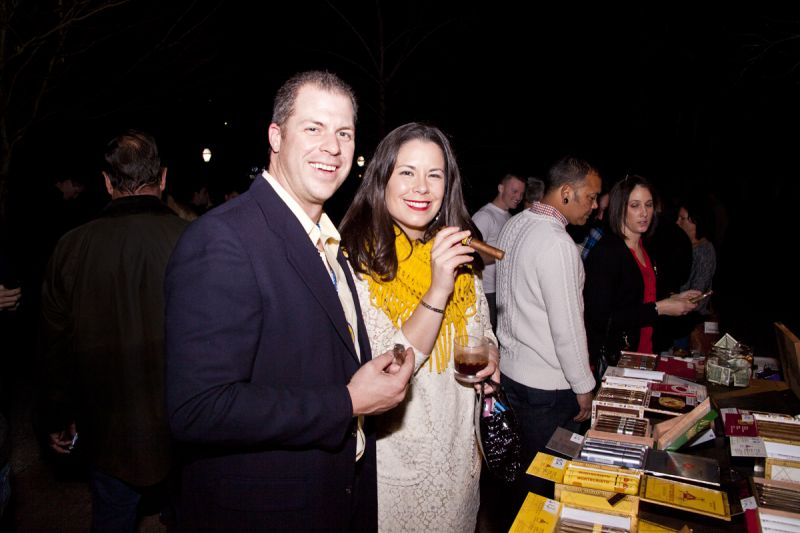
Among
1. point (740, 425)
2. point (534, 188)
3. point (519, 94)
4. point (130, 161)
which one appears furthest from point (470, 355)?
point (519, 94)

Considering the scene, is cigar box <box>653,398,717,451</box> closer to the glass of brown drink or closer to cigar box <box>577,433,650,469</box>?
cigar box <box>577,433,650,469</box>

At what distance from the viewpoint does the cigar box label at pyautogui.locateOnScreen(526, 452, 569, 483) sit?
186cm

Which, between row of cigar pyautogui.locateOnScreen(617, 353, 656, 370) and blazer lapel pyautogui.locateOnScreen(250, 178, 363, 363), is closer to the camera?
blazer lapel pyautogui.locateOnScreen(250, 178, 363, 363)

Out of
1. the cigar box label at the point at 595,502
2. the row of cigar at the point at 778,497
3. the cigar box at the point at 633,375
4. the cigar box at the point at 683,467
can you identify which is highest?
the cigar box at the point at 633,375

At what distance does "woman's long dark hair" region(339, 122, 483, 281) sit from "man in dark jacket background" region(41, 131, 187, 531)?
3.87 feet

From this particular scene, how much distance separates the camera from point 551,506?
5.74ft

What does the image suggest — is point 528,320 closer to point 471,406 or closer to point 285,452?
point 471,406

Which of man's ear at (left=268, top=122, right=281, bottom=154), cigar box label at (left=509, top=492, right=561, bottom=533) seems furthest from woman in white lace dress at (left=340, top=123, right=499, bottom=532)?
man's ear at (left=268, top=122, right=281, bottom=154)

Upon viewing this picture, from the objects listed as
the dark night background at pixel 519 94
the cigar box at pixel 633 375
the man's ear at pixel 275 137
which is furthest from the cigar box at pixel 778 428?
the dark night background at pixel 519 94

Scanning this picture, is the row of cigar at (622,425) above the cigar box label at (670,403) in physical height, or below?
below

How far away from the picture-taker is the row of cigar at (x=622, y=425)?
223 cm

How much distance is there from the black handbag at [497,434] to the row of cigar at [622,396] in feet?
1.69

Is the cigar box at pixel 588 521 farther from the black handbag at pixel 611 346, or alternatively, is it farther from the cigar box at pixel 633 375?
the black handbag at pixel 611 346

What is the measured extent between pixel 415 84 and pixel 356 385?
16.1 metres
